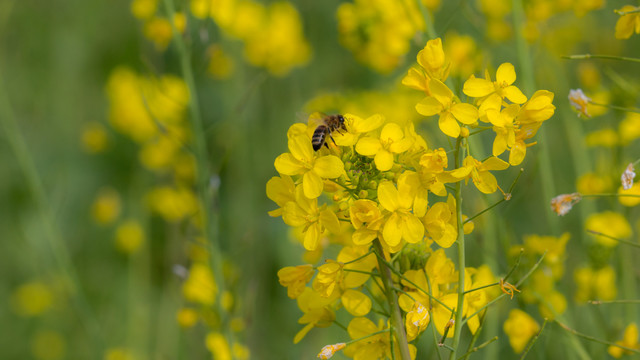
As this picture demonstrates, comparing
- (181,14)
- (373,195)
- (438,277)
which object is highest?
(181,14)

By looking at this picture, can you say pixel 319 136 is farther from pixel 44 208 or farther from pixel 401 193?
pixel 44 208

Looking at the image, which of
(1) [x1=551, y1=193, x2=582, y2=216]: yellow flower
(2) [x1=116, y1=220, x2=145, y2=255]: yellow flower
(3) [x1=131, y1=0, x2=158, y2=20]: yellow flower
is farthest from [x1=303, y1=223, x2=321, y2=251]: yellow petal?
(2) [x1=116, y1=220, x2=145, y2=255]: yellow flower

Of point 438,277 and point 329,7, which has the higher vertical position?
point 329,7

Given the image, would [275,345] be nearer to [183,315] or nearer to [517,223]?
[183,315]

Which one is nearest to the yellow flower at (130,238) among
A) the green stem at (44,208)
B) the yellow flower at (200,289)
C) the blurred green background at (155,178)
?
the blurred green background at (155,178)

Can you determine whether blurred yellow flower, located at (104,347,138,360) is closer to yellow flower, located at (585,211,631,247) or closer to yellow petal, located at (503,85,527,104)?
yellow flower, located at (585,211,631,247)

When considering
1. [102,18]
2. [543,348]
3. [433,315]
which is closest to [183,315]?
[433,315]

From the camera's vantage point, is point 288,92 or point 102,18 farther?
point 102,18

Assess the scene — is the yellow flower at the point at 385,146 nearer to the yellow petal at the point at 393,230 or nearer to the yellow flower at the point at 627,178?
the yellow petal at the point at 393,230
